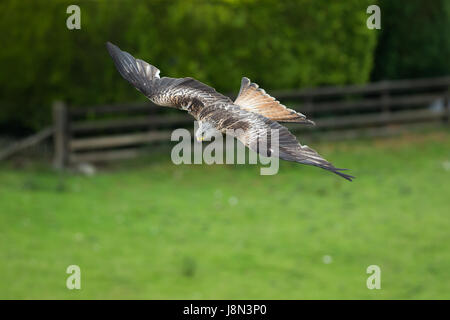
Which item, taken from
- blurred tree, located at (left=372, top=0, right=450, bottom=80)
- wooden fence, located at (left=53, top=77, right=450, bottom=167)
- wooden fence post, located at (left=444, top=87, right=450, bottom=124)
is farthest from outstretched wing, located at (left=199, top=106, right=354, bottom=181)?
wooden fence post, located at (left=444, top=87, right=450, bottom=124)

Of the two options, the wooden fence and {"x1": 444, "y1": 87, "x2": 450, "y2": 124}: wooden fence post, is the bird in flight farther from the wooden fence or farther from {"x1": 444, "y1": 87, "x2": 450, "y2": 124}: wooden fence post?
{"x1": 444, "y1": 87, "x2": 450, "y2": 124}: wooden fence post

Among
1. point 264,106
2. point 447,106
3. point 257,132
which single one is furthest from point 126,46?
point 257,132

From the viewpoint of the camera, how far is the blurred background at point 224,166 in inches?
352

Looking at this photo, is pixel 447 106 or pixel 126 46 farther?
pixel 447 106

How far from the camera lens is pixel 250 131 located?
9.36 feet

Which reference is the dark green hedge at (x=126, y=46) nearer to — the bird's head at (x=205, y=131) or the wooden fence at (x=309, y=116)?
the wooden fence at (x=309, y=116)

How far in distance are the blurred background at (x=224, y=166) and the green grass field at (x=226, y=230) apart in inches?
1.3

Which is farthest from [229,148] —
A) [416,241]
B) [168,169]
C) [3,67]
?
[3,67]

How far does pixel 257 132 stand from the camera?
2.84m

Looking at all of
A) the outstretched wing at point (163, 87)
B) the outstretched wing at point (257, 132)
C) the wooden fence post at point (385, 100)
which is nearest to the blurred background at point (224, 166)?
the wooden fence post at point (385, 100)

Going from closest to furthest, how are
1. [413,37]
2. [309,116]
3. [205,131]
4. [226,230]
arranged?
1. [205,131]
2. [226,230]
3. [309,116]
4. [413,37]

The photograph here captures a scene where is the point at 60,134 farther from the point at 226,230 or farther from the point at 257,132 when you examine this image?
the point at 257,132

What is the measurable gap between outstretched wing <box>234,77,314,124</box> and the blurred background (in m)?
5.10

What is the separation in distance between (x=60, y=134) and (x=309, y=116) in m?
4.78
